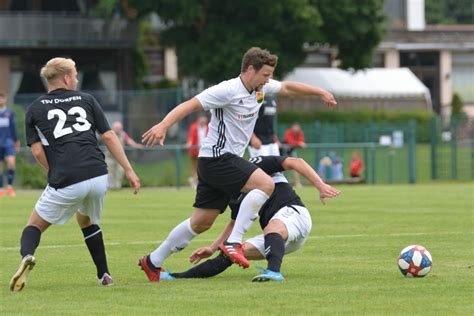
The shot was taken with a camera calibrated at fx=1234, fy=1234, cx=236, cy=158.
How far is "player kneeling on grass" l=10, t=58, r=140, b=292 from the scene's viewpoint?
970 centimetres

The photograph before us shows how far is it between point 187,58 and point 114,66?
5.16 metres

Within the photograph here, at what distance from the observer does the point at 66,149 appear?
31.9 ft

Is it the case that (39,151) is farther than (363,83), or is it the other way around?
(363,83)

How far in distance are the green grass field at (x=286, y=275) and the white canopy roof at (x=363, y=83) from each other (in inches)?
1708

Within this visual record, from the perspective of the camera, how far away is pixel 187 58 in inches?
1876

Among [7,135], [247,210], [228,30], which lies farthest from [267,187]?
[228,30]

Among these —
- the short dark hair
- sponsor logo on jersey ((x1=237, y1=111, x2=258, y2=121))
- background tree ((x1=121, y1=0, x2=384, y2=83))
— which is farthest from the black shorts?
background tree ((x1=121, y1=0, x2=384, y2=83))

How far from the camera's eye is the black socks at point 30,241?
9617 millimetres

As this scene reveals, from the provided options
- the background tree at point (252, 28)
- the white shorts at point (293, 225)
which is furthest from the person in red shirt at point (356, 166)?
the white shorts at point (293, 225)

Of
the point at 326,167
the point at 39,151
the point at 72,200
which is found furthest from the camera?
the point at 326,167

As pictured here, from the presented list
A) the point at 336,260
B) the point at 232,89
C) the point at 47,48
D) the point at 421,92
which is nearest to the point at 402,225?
the point at 336,260

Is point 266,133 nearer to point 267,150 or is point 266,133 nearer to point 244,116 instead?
point 267,150

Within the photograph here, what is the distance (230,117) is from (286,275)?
1416 mm

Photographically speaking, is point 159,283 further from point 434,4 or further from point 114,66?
point 434,4
